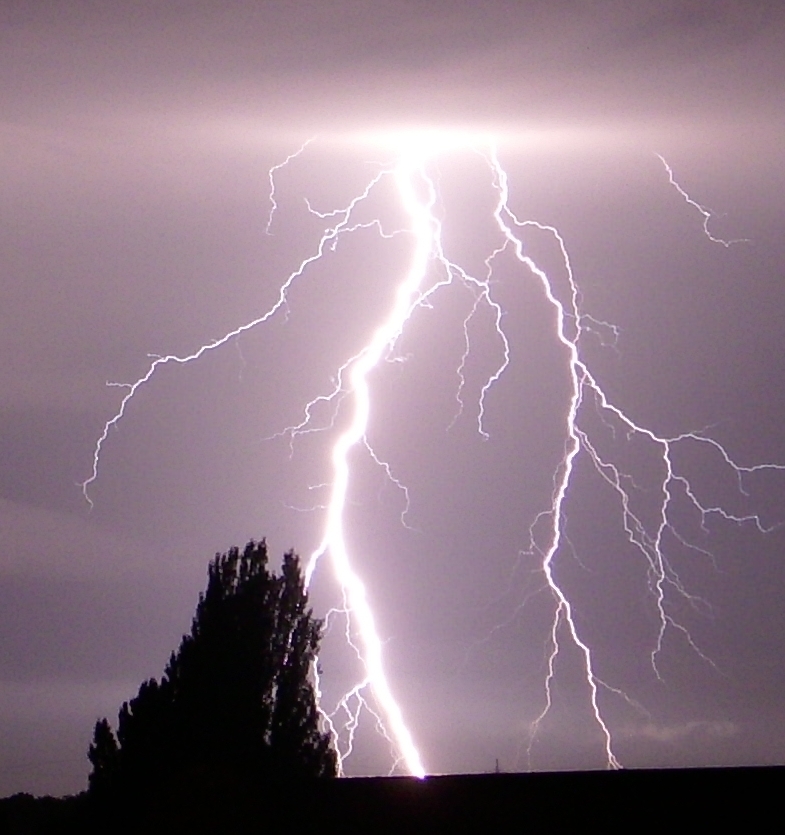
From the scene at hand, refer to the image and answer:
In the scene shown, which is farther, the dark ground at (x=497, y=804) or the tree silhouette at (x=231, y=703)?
the tree silhouette at (x=231, y=703)

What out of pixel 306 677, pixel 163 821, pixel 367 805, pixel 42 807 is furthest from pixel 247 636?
pixel 42 807

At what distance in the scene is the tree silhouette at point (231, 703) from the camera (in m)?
16.5

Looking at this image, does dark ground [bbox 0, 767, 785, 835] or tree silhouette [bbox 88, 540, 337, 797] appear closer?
dark ground [bbox 0, 767, 785, 835]

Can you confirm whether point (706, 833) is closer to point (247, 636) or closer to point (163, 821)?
point (163, 821)

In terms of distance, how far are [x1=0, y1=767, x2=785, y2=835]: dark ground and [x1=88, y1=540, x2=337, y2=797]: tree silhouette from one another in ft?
4.63

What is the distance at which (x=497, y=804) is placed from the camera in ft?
39.4

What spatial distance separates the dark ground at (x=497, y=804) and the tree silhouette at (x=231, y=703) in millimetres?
1412

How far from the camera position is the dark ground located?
10945 mm

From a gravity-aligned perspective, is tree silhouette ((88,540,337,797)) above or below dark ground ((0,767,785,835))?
above

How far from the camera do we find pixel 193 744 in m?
16.5

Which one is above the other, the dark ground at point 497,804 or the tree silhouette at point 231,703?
the tree silhouette at point 231,703

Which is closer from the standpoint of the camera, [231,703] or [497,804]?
[497,804]

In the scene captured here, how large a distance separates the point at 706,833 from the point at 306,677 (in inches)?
331

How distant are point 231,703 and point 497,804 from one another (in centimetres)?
595
